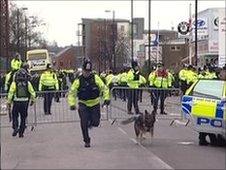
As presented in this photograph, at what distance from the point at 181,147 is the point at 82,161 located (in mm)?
3097

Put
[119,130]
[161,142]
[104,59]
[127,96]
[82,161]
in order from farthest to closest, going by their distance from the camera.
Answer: [104,59], [127,96], [119,130], [161,142], [82,161]

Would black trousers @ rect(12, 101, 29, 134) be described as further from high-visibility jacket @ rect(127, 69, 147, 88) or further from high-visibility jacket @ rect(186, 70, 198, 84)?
high-visibility jacket @ rect(186, 70, 198, 84)

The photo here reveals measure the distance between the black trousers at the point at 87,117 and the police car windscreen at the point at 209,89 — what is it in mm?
2214

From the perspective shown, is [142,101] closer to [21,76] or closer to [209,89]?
[21,76]

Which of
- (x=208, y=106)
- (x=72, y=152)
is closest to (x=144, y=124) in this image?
(x=208, y=106)

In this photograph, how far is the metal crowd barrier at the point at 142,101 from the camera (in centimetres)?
2272

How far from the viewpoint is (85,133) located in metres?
14.6

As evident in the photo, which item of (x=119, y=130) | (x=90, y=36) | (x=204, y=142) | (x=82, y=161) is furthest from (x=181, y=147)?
(x=90, y=36)

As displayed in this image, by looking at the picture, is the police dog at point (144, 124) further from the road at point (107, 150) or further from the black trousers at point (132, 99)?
the black trousers at point (132, 99)

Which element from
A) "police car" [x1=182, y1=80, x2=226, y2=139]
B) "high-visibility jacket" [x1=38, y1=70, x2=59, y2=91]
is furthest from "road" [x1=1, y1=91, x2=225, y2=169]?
"high-visibility jacket" [x1=38, y1=70, x2=59, y2=91]

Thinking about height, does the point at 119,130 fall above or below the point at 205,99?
below

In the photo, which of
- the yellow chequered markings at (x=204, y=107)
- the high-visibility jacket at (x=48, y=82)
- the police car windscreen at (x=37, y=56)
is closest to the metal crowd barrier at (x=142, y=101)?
the high-visibility jacket at (x=48, y=82)

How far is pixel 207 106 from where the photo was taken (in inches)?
566

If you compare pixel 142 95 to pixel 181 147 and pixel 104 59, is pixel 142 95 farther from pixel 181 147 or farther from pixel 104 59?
pixel 104 59
